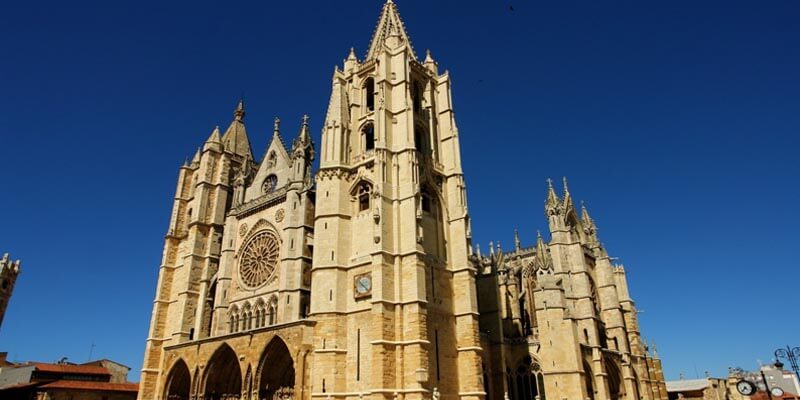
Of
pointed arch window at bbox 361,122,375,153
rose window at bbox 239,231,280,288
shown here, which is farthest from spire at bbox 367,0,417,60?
rose window at bbox 239,231,280,288

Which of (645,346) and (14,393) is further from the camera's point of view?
(645,346)

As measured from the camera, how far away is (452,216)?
2964cm

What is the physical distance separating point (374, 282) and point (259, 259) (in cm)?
1159

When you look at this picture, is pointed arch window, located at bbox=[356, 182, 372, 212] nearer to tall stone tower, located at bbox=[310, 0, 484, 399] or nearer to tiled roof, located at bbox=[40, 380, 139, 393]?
tall stone tower, located at bbox=[310, 0, 484, 399]

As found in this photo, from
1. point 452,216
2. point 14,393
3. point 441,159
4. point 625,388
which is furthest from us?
point 14,393

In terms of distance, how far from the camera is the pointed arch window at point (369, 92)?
32459 millimetres

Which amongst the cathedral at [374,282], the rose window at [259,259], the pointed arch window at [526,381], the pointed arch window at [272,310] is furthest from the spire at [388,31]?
the pointed arch window at [526,381]

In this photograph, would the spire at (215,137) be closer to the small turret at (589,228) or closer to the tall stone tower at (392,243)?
the tall stone tower at (392,243)

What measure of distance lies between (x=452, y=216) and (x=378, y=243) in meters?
6.09

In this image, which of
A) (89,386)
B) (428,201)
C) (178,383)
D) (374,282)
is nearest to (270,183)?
(428,201)

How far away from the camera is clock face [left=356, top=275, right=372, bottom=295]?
25.2 metres

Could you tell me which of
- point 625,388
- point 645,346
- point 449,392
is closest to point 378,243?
point 449,392

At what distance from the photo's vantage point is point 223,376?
96.2 feet

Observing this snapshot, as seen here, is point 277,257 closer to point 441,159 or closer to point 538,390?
point 441,159
